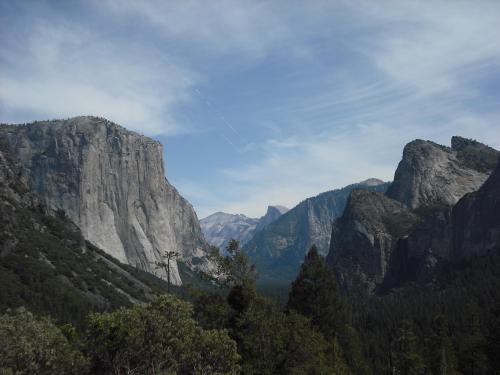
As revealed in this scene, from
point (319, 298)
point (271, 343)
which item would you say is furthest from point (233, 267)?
point (319, 298)

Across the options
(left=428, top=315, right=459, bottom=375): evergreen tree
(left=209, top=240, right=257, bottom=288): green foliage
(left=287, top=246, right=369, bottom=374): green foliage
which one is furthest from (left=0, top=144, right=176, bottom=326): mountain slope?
(left=209, top=240, right=257, bottom=288): green foliage

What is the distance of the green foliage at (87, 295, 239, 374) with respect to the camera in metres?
30.5

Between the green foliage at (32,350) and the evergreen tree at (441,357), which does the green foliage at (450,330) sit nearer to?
the evergreen tree at (441,357)

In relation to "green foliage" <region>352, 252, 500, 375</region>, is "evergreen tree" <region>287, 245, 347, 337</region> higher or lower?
higher

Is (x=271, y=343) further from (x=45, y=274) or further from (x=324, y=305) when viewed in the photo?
(x=45, y=274)

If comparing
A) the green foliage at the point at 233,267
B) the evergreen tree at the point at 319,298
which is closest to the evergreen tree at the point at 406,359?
the evergreen tree at the point at 319,298

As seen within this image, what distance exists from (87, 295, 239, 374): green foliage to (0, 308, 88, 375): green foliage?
94.4 inches

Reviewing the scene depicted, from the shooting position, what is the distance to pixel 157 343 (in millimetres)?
30500

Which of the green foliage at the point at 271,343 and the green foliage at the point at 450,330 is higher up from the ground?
the green foliage at the point at 271,343

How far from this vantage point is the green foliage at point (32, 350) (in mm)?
25547

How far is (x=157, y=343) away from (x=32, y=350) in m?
7.21

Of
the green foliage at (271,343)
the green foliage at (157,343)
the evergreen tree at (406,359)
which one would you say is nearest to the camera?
the green foliage at (157,343)

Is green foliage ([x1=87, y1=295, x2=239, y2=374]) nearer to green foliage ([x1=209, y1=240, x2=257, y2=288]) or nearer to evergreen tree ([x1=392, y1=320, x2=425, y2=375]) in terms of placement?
green foliage ([x1=209, y1=240, x2=257, y2=288])

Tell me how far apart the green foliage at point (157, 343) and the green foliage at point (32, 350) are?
2399 millimetres
